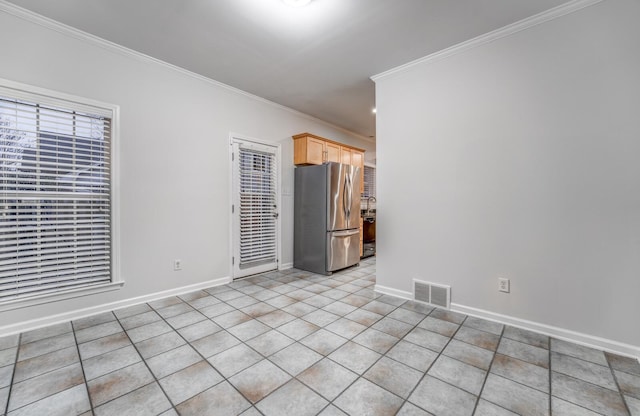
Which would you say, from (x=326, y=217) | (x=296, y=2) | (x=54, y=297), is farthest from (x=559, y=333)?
(x=54, y=297)

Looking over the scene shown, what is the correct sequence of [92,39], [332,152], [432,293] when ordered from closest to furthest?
1. [92,39]
2. [432,293]
3. [332,152]

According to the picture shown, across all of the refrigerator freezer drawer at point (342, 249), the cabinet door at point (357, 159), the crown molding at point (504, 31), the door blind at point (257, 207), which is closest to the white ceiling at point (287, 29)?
the crown molding at point (504, 31)

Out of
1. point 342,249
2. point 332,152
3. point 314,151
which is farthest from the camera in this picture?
point 332,152

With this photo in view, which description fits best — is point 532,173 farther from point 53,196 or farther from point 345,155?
point 53,196

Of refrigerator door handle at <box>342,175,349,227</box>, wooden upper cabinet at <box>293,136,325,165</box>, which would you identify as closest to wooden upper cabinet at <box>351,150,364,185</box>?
wooden upper cabinet at <box>293,136,325,165</box>

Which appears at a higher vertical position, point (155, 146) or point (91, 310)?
point (155, 146)

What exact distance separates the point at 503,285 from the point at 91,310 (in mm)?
4010

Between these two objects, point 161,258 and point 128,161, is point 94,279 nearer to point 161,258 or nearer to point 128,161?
point 161,258

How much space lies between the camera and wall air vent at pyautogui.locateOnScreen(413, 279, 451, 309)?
2.86 metres

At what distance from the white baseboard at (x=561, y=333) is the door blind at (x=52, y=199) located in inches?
149

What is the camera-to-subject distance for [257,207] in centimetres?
418

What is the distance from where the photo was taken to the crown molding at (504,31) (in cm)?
217

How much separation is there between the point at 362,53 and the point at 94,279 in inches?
142

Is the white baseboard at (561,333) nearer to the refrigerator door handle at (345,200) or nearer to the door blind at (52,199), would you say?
the refrigerator door handle at (345,200)
